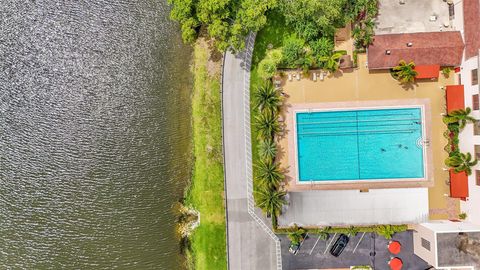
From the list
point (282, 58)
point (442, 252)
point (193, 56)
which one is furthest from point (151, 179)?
point (442, 252)

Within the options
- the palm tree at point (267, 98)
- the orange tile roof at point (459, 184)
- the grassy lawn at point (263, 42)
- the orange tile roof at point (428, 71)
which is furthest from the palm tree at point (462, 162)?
the grassy lawn at point (263, 42)

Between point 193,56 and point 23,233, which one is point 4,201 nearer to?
point 23,233

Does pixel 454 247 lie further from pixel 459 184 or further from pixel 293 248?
pixel 293 248

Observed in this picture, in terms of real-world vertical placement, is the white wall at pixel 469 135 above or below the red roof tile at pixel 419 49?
below

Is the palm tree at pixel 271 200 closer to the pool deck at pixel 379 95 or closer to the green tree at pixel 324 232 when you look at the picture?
the pool deck at pixel 379 95

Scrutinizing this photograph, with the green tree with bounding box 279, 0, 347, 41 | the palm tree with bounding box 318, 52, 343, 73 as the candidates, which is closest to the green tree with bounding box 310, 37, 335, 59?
the palm tree with bounding box 318, 52, 343, 73
